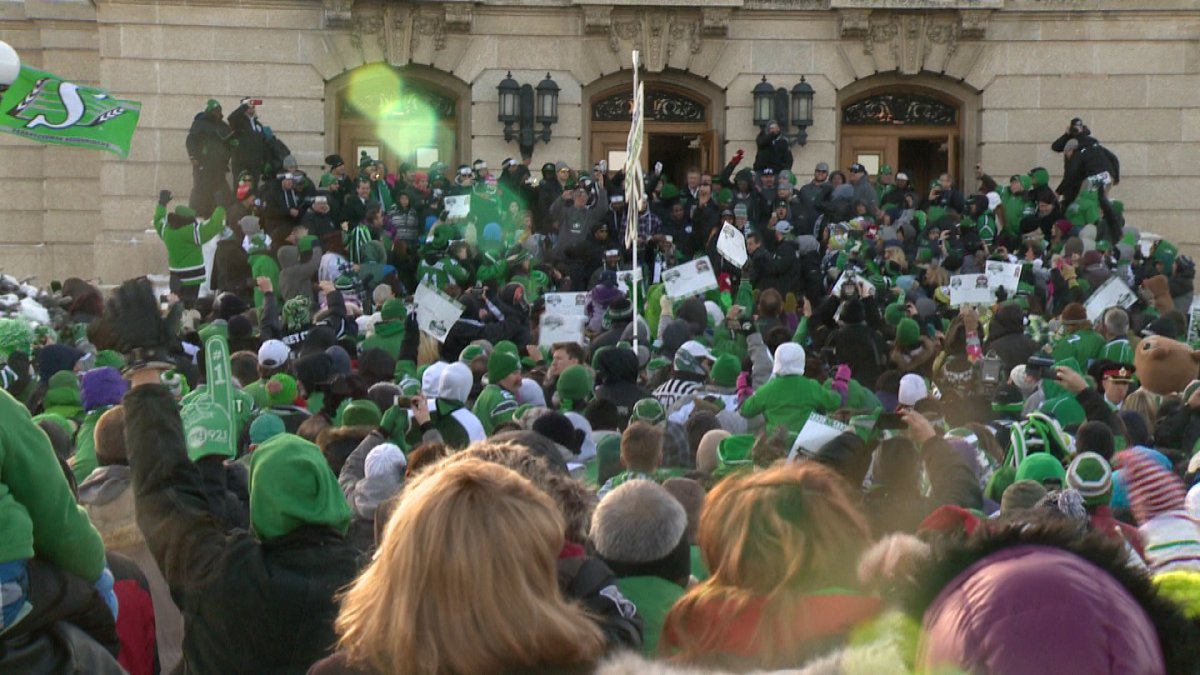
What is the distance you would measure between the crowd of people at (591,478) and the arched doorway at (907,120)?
6.68 m

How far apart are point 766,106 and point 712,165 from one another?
1298mm

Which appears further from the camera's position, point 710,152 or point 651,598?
point 710,152

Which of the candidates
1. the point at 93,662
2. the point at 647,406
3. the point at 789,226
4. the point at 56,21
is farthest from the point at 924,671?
the point at 56,21

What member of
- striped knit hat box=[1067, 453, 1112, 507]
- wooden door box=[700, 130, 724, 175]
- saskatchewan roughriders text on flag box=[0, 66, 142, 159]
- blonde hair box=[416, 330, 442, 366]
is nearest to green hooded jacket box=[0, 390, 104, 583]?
striped knit hat box=[1067, 453, 1112, 507]

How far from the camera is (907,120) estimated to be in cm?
2630

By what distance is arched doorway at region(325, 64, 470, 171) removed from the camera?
82.1 feet

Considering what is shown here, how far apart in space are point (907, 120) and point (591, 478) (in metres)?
19.4

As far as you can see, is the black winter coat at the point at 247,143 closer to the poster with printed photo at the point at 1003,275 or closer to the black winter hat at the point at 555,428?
the poster with printed photo at the point at 1003,275

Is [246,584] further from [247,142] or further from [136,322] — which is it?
[247,142]

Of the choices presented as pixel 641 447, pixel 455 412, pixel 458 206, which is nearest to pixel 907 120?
pixel 458 206

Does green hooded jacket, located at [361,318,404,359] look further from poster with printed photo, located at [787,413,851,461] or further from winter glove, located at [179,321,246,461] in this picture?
winter glove, located at [179,321,246,461]

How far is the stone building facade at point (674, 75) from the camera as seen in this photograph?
24.6m

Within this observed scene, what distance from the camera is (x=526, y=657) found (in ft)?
9.93

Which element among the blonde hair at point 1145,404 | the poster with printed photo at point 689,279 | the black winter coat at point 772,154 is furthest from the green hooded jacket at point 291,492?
the black winter coat at point 772,154
